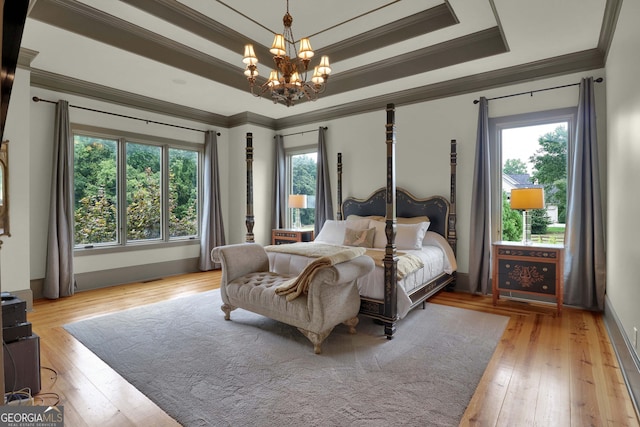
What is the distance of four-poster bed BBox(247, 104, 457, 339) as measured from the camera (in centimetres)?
321

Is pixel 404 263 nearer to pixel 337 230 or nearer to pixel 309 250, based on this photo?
pixel 309 250

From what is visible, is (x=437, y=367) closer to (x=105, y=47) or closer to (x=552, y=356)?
(x=552, y=356)

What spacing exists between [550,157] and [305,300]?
3.46 metres

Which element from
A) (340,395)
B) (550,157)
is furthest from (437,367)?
(550,157)

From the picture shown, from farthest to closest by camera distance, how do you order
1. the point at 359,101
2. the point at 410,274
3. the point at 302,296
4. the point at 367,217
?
1. the point at 359,101
2. the point at 367,217
3. the point at 410,274
4. the point at 302,296

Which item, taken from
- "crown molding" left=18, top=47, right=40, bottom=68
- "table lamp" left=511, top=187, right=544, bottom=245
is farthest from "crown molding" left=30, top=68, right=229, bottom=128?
"table lamp" left=511, top=187, right=544, bottom=245

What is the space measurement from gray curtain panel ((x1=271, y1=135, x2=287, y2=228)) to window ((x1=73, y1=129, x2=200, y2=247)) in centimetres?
141

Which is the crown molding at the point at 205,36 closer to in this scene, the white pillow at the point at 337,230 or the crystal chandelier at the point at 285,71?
the crystal chandelier at the point at 285,71

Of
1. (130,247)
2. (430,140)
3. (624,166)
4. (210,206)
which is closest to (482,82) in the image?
(430,140)

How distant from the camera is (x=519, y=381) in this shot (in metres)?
2.44

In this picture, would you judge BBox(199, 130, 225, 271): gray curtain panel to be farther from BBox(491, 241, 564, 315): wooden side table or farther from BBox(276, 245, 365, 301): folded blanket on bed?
BBox(491, 241, 564, 315): wooden side table

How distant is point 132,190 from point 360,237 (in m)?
3.58

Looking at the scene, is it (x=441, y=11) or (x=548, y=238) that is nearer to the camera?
(x=441, y=11)

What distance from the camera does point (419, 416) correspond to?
2.06 m
